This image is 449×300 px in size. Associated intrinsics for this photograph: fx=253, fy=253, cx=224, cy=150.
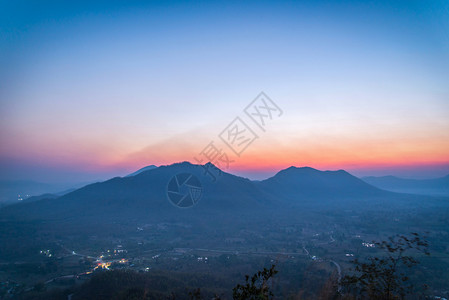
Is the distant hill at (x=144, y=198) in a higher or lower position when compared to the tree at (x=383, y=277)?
higher

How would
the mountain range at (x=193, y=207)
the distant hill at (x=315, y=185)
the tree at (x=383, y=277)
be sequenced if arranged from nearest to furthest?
the tree at (x=383, y=277) → the mountain range at (x=193, y=207) → the distant hill at (x=315, y=185)

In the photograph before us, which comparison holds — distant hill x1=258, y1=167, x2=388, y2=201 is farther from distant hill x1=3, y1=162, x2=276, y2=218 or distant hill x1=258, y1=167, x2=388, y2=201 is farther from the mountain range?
distant hill x1=3, y1=162, x2=276, y2=218

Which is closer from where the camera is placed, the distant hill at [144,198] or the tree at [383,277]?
the tree at [383,277]

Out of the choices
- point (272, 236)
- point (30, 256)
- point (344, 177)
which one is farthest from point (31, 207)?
point (344, 177)

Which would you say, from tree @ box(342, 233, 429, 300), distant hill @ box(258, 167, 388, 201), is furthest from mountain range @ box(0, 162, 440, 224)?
tree @ box(342, 233, 429, 300)

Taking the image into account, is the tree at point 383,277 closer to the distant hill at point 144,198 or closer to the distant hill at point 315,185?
the distant hill at point 144,198

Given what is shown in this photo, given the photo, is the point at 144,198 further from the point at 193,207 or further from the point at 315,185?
the point at 315,185

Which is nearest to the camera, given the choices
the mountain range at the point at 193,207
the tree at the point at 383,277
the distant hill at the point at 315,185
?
the tree at the point at 383,277

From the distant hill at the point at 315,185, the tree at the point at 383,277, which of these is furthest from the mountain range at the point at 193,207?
the tree at the point at 383,277

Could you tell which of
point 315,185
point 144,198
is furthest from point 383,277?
point 315,185

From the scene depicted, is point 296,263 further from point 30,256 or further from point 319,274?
point 30,256

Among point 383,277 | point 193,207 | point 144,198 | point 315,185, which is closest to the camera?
point 383,277
